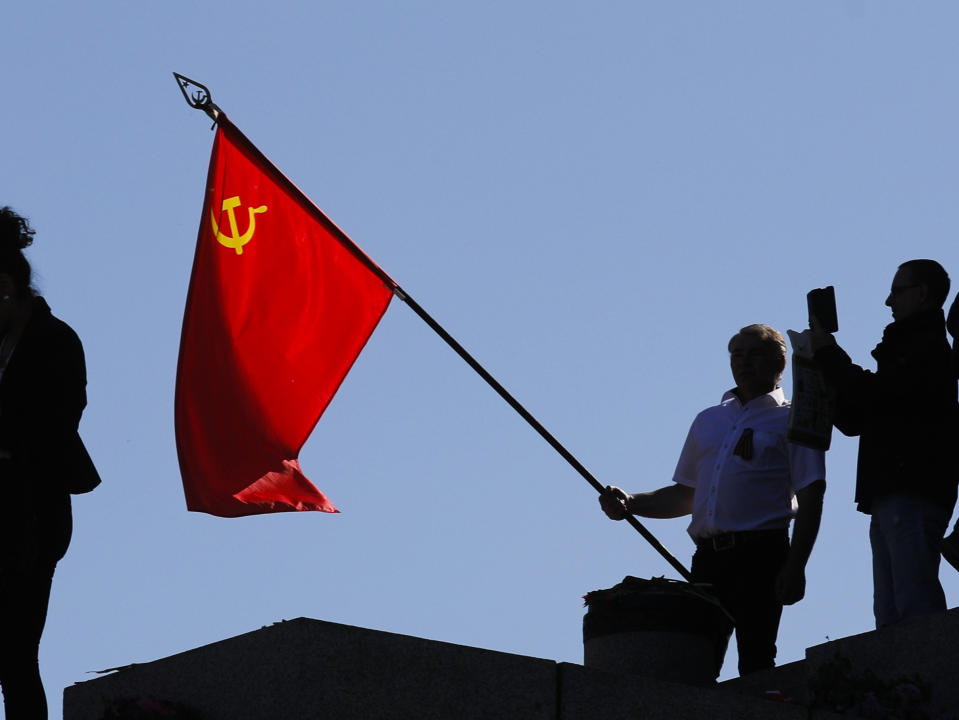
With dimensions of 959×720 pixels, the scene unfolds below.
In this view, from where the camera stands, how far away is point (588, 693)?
22.5 feet

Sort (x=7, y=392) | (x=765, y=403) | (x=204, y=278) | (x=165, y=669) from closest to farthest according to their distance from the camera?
(x=7, y=392)
(x=165, y=669)
(x=765, y=403)
(x=204, y=278)

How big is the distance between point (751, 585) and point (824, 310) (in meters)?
1.21

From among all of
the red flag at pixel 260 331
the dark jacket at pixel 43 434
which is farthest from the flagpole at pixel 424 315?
the dark jacket at pixel 43 434

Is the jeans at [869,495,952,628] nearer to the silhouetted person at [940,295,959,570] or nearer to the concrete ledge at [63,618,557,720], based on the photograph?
the silhouetted person at [940,295,959,570]

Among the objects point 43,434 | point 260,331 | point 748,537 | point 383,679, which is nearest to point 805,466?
point 748,537

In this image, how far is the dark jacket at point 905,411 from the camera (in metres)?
7.66

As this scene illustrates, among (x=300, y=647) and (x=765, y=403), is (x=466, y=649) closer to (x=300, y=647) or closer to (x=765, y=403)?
(x=300, y=647)

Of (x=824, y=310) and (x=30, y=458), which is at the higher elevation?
(x=824, y=310)

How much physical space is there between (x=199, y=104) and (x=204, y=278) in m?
0.93

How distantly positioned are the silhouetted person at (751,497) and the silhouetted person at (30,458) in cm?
272

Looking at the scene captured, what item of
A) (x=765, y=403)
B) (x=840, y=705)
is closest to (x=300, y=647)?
(x=840, y=705)

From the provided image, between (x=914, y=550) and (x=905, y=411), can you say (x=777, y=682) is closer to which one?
(x=914, y=550)

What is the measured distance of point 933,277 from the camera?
26.3ft

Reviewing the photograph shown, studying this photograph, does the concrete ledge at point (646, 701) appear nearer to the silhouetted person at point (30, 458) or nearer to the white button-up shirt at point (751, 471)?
the white button-up shirt at point (751, 471)
